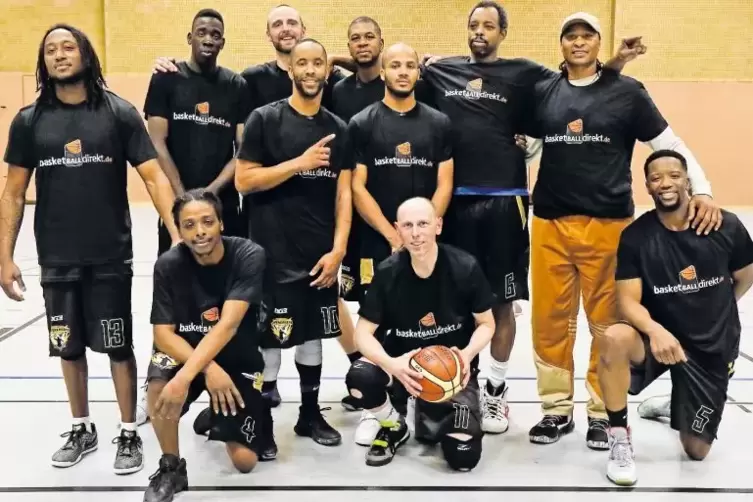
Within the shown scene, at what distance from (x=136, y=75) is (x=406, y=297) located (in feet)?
40.5

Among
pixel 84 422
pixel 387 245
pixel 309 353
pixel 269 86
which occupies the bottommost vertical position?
pixel 84 422

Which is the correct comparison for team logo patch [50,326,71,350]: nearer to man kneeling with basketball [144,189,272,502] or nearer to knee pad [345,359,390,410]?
man kneeling with basketball [144,189,272,502]

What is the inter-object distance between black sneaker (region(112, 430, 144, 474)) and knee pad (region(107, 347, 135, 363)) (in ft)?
1.15

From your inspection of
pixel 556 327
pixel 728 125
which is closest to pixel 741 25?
pixel 728 125

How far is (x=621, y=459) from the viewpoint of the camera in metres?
3.56

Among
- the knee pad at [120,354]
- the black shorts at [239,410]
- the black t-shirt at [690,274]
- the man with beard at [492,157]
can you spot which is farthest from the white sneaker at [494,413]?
the knee pad at [120,354]

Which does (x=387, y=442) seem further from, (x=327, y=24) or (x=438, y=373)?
(x=327, y=24)

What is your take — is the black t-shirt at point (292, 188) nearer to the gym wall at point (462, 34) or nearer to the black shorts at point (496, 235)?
the black shorts at point (496, 235)

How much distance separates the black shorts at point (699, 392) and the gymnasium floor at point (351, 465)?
0.59 ft

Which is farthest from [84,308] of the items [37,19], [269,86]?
[37,19]

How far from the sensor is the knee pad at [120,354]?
12.3 ft

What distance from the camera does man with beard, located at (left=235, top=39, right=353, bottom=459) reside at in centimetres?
397

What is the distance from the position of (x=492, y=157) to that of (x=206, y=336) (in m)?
1.90

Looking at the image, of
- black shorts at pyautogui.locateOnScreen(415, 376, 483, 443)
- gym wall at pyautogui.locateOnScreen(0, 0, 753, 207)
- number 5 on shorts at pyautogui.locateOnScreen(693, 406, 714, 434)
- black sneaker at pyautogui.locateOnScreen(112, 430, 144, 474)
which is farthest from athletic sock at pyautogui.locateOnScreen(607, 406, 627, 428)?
gym wall at pyautogui.locateOnScreen(0, 0, 753, 207)
